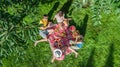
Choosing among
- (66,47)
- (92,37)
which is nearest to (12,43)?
(66,47)

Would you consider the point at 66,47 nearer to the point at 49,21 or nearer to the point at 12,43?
the point at 49,21

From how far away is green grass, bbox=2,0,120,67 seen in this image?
344 inches

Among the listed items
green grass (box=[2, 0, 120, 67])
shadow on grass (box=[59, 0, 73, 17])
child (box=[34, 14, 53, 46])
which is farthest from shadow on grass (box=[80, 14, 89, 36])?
child (box=[34, 14, 53, 46])

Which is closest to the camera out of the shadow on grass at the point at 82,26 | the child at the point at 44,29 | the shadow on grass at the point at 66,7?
the child at the point at 44,29

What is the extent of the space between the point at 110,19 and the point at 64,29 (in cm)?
123

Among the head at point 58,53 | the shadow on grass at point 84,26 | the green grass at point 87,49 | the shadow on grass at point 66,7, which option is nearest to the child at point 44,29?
the green grass at point 87,49

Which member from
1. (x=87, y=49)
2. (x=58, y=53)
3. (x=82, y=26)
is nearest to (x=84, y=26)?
(x=82, y=26)

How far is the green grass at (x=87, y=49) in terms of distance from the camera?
8727 mm

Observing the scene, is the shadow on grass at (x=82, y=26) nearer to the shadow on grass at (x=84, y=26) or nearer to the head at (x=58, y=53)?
the shadow on grass at (x=84, y=26)

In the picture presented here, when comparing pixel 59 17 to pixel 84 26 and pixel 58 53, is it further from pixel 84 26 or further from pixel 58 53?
pixel 58 53

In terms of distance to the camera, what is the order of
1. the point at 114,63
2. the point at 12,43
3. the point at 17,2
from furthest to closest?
the point at 114,63
the point at 17,2
the point at 12,43

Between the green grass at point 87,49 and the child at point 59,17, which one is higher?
the child at point 59,17

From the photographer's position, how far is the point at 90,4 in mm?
9023

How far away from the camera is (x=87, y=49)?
28.9 feet
